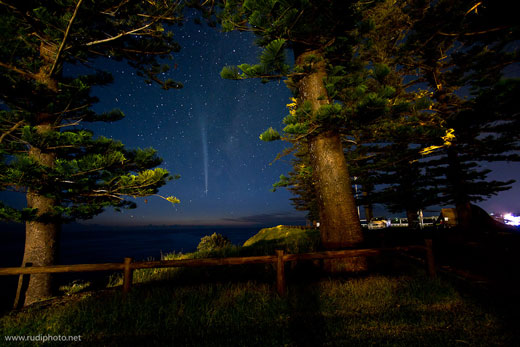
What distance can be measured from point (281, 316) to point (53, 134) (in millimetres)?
6401

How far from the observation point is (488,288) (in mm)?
4465

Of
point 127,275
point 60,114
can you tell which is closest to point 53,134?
point 60,114

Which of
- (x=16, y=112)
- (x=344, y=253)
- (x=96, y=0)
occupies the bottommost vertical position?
(x=344, y=253)

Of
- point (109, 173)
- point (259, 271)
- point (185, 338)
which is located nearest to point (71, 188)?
point (109, 173)

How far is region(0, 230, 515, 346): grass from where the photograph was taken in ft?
10.1

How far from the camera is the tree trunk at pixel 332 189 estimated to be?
18.8 ft

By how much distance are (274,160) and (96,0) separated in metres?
6.12

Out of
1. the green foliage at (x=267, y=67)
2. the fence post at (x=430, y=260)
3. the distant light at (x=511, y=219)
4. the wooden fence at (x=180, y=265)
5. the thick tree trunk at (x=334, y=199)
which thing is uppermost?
the green foliage at (x=267, y=67)

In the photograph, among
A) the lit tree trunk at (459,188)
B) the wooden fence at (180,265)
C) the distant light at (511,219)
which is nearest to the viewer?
the wooden fence at (180,265)

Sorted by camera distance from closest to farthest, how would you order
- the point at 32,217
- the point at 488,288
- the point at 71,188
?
the point at 488,288 < the point at 32,217 < the point at 71,188

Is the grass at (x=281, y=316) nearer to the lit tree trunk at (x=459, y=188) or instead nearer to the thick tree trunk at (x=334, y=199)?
the thick tree trunk at (x=334, y=199)

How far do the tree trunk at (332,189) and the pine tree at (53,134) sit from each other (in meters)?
4.06

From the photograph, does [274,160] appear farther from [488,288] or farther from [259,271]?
[488,288]

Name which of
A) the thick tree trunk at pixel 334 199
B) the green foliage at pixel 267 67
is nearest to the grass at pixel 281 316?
the thick tree trunk at pixel 334 199
